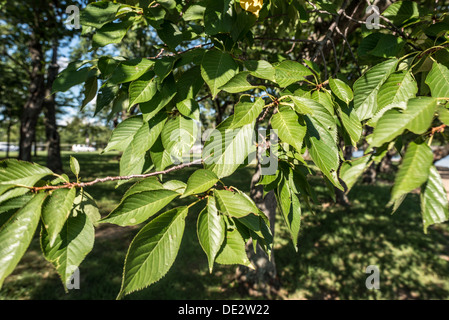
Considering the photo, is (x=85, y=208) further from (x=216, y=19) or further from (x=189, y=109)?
(x=216, y=19)

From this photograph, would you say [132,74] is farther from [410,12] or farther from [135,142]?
[410,12]

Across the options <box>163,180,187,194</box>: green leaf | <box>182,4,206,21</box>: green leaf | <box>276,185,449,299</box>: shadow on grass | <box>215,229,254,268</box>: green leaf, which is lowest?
<box>276,185,449,299</box>: shadow on grass

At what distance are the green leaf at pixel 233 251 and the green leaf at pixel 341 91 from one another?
2.37ft

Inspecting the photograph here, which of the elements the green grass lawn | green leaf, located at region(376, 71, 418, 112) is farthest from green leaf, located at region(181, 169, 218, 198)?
the green grass lawn

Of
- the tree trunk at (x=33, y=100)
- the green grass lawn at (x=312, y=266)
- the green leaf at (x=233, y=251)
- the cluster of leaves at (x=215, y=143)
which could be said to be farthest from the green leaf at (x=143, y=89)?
the tree trunk at (x=33, y=100)

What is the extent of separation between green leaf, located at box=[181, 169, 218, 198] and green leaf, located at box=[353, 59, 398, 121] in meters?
0.78

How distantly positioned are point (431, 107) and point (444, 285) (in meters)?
5.85

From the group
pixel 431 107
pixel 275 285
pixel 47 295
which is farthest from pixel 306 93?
pixel 47 295

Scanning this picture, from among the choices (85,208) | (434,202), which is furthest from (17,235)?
(434,202)

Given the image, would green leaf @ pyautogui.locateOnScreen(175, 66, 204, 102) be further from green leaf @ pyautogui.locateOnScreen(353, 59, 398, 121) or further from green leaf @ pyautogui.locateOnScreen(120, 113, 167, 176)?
green leaf @ pyautogui.locateOnScreen(353, 59, 398, 121)

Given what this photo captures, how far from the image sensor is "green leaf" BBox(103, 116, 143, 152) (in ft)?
3.68

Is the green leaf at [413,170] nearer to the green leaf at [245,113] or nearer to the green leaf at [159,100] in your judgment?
the green leaf at [245,113]

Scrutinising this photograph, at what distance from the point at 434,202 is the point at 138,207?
36.7 inches

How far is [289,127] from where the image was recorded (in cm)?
85
